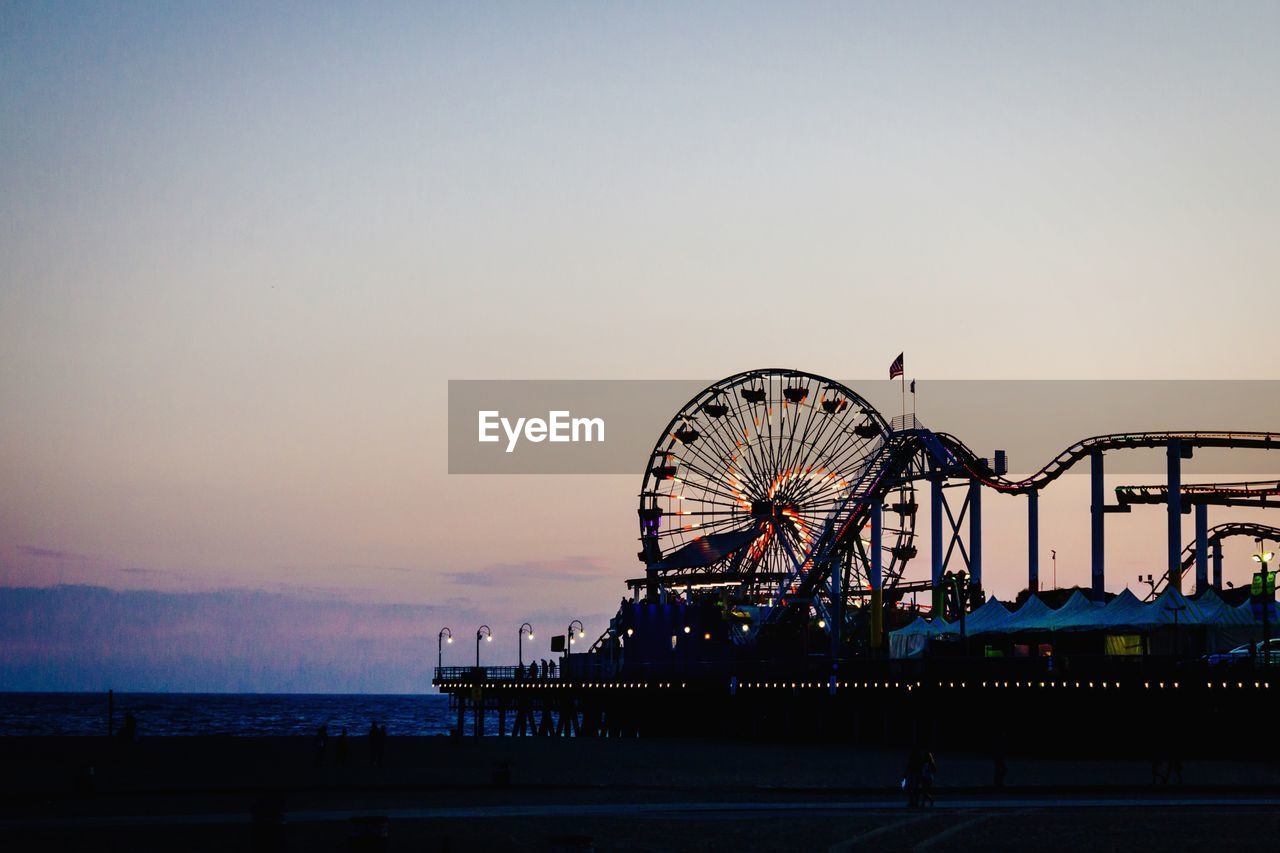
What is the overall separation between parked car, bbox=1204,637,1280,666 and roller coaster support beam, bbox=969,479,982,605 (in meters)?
22.4

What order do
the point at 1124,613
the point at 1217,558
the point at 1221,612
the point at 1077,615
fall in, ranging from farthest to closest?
the point at 1217,558 < the point at 1077,615 < the point at 1124,613 < the point at 1221,612

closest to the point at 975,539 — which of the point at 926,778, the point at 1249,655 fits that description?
the point at 1249,655

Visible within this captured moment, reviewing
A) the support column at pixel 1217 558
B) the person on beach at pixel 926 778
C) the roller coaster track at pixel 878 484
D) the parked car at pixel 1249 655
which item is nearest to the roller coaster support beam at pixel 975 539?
the roller coaster track at pixel 878 484

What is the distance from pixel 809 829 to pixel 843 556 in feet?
194

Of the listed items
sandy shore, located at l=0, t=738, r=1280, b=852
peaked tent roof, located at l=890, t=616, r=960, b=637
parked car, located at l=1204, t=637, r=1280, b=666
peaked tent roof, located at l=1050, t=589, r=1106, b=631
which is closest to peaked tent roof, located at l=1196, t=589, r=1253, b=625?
parked car, located at l=1204, t=637, r=1280, b=666

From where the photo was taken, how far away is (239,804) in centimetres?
3469

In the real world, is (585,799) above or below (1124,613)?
A: below

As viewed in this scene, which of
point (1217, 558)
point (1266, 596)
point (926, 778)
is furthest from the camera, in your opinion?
point (1217, 558)

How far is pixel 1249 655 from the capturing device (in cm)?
5362

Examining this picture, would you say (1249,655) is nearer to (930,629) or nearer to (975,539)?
(930,629)

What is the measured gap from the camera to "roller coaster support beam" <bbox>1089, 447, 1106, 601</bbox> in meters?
68.9

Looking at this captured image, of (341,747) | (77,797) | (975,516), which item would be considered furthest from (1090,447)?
(77,797)

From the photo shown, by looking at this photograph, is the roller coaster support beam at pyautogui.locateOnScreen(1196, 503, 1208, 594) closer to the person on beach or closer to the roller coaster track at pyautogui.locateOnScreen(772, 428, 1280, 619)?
the roller coaster track at pyautogui.locateOnScreen(772, 428, 1280, 619)

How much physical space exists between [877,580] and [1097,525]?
14.2 meters
